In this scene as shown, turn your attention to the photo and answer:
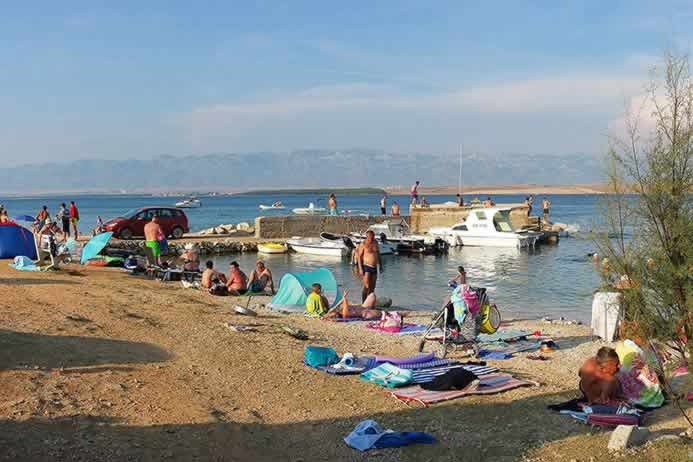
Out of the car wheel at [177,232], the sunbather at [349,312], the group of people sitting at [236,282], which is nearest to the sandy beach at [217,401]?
the sunbather at [349,312]

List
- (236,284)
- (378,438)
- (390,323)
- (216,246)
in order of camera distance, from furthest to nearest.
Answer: (216,246) < (236,284) < (390,323) < (378,438)

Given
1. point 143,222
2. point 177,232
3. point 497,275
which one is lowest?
point 497,275

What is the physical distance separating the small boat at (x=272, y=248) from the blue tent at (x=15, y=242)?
13.6m

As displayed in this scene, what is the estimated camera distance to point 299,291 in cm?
1562

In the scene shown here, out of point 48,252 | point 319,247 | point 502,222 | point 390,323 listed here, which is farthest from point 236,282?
point 502,222

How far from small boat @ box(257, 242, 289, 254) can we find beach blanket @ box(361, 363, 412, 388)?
896 inches

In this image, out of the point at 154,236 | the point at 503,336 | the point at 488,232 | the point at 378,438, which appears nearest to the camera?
the point at 378,438

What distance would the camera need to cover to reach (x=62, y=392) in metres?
7.60

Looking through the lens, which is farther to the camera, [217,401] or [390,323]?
[390,323]

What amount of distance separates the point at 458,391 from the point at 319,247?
74.5ft

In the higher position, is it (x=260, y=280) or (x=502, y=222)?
(x=502, y=222)

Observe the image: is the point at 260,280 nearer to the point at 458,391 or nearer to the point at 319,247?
the point at 458,391

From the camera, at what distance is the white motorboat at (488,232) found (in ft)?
113

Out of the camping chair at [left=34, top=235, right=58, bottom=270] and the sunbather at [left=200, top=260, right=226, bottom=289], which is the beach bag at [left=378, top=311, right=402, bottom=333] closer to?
the sunbather at [left=200, top=260, right=226, bottom=289]
